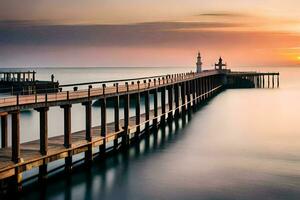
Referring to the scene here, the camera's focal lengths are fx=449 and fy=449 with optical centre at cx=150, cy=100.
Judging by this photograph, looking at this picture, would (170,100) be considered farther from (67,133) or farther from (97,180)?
(67,133)

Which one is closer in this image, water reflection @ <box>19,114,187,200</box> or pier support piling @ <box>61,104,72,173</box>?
water reflection @ <box>19,114,187,200</box>

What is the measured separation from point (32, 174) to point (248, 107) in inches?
1963

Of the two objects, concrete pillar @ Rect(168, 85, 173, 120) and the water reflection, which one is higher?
concrete pillar @ Rect(168, 85, 173, 120)

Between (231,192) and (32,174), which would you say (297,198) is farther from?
(32,174)

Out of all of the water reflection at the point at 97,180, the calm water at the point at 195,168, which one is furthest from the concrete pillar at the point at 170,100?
the water reflection at the point at 97,180

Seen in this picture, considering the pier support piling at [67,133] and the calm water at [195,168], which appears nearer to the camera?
the calm water at [195,168]

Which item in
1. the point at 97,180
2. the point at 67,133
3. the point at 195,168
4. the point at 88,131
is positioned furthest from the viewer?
the point at 195,168

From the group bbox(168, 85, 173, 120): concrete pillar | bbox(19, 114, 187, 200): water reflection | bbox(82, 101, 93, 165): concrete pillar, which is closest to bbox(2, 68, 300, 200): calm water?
bbox(19, 114, 187, 200): water reflection

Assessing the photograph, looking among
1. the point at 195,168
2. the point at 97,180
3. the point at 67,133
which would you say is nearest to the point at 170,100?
the point at 195,168

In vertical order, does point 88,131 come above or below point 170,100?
below

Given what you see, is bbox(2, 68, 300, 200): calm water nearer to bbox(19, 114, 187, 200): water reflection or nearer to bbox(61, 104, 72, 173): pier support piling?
bbox(19, 114, 187, 200): water reflection

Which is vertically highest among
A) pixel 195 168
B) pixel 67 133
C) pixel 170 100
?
pixel 170 100

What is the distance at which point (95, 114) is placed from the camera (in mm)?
58750

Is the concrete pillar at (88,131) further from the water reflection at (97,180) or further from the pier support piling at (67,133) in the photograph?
the pier support piling at (67,133)
